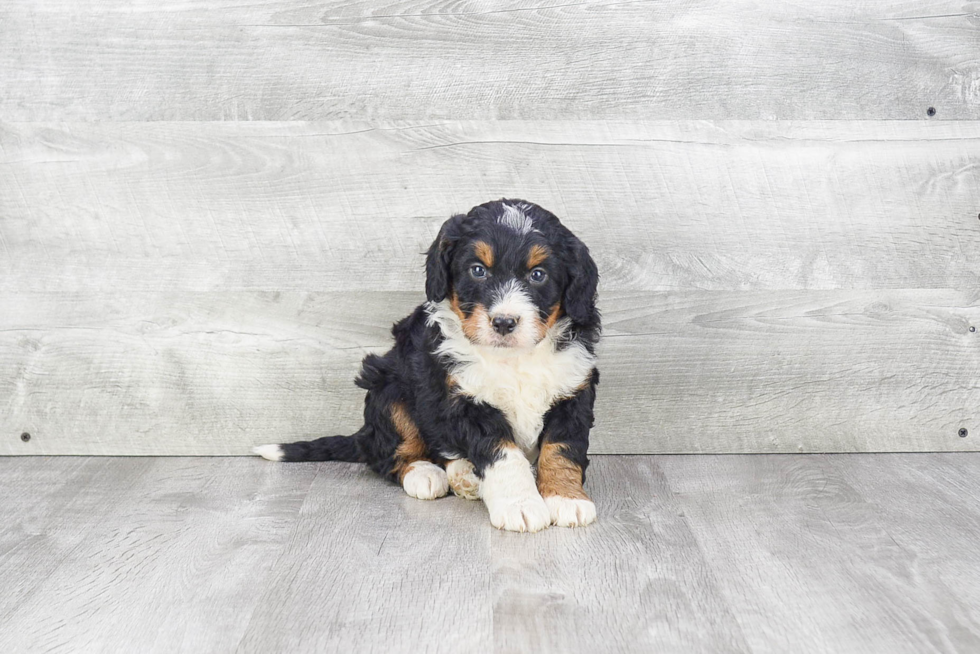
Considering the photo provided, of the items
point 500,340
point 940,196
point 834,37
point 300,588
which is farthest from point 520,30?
point 300,588

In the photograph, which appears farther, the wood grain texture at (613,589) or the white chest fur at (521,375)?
the white chest fur at (521,375)

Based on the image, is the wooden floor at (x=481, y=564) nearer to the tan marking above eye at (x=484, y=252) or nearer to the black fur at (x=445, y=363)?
the black fur at (x=445, y=363)

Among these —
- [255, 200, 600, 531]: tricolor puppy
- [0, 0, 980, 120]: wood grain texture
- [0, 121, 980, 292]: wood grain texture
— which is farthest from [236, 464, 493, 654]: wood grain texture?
[0, 0, 980, 120]: wood grain texture

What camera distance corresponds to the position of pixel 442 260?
93.7 inches

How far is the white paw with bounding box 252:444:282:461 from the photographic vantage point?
2922mm

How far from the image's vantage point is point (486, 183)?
292 centimetres

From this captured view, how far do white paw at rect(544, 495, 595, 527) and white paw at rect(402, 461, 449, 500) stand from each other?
0.38 metres

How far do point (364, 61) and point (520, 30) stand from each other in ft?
1.61

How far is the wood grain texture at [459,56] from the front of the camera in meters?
2.89

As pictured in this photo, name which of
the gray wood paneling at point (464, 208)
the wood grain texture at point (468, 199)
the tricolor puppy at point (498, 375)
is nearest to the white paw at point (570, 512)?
the tricolor puppy at point (498, 375)

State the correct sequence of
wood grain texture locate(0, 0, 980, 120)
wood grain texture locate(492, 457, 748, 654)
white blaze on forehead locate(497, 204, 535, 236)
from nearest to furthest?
wood grain texture locate(492, 457, 748, 654) < white blaze on forehead locate(497, 204, 535, 236) < wood grain texture locate(0, 0, 980, 120)

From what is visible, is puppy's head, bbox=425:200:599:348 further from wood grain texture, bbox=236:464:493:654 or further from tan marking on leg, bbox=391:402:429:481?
wood grain texture, bbox=236:464:493:654

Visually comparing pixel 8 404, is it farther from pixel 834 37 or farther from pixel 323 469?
pixel 834 37

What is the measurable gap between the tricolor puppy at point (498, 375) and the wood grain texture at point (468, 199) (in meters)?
0.48
